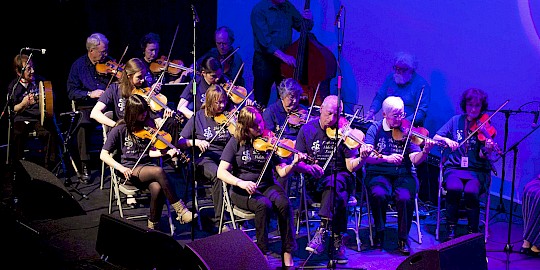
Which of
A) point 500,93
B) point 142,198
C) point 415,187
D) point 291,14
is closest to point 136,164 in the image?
point 142,198

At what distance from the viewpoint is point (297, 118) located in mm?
6164

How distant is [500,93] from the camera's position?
6691 mm

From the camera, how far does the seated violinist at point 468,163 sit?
5680 millimetres

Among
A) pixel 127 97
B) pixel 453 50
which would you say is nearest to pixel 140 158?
pixel 127 97

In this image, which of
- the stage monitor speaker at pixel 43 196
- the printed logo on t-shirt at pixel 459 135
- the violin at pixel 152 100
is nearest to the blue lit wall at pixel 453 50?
the printed logo on t-shirt at pixel 459 135

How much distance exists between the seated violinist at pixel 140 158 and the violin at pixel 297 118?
1303 mm

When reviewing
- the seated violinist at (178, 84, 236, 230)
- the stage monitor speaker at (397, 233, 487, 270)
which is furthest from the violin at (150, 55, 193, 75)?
the stage monitor speaker at (397, 233, 487, 270)

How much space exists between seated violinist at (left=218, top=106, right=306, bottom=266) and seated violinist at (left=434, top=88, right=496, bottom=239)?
5.35ft

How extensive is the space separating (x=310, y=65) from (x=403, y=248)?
8.11ft

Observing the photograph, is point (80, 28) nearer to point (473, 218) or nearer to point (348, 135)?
point (348, 135)

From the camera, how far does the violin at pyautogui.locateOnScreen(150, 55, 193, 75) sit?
7.06 metres

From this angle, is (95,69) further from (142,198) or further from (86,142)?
(142,198)

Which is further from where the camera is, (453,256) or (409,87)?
(409,87)

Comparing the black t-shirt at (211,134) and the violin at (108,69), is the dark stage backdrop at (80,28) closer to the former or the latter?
the violin at (108,69)
